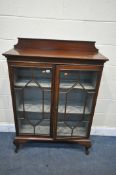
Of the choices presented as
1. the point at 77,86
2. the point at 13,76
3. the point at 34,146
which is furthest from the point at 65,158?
the point at 13,76

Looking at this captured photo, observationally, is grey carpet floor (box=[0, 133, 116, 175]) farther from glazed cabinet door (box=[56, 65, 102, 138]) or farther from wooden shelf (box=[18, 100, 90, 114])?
wooden shelf (box=[18, 100, 90, 114])

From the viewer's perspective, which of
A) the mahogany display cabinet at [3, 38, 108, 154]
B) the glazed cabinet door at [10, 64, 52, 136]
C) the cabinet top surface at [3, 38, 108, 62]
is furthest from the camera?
the cabinet top surface at [3, 38, 108, 62]

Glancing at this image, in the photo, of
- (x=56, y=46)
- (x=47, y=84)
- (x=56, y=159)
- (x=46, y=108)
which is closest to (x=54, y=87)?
(x=47, y=84)

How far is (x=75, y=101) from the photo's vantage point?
191 centimetres

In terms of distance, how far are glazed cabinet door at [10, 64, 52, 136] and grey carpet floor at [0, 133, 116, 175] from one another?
0.28 metres

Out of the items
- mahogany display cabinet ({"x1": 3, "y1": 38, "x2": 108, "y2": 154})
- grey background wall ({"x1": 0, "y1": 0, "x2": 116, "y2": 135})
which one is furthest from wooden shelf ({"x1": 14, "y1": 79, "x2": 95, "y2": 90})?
grey background wall ({"x1": 0, "y1": 0, "x2": 116, "y2": 135})

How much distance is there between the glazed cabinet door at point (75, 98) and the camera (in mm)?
1623

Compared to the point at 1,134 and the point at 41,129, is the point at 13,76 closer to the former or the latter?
the point at 41,129

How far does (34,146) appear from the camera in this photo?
2137 mm

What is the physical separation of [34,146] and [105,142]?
966mm

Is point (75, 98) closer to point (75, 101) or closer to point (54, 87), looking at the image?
point (75, 101)

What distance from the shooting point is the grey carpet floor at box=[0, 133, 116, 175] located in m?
1.83

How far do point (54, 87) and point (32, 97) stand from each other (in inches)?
15.5

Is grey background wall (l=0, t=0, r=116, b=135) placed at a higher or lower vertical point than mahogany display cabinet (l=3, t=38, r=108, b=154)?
higher
